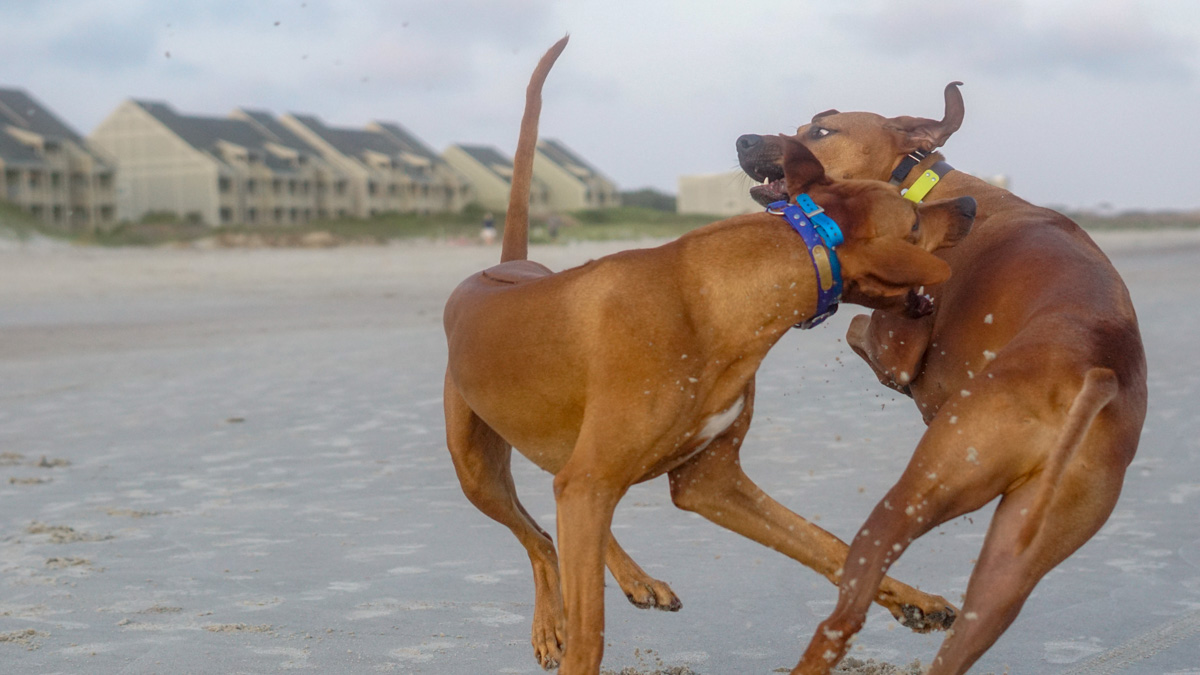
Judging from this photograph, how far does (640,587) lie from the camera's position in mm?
3840

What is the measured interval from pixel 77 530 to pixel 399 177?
179 feet

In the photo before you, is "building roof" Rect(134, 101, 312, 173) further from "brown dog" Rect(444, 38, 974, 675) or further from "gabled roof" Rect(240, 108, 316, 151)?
"brown dog" Rect(444, 38, 974, 675)

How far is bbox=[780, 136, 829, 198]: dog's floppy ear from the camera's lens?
3.23 m

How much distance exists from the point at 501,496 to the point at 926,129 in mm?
1843

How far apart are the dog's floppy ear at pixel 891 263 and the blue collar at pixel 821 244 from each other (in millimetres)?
29


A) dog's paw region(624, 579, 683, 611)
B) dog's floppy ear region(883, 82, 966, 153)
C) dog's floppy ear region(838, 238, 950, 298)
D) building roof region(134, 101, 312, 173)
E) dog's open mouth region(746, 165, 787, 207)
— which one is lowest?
dog's paw region(624, 579, 683, 611)

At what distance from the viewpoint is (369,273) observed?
21.5m

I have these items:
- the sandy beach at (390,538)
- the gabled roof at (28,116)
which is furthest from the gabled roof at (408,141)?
the sandy beach at (390,538)

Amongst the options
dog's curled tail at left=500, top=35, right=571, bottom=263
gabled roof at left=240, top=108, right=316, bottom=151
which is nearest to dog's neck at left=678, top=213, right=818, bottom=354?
dog's curled tail at left=500, top=35, right=571, bottom=263

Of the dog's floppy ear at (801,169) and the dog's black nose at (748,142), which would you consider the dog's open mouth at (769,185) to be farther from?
the dog's floppy ear at (801,169)

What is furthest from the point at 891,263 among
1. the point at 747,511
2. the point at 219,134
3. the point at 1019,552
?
the point at 219,134

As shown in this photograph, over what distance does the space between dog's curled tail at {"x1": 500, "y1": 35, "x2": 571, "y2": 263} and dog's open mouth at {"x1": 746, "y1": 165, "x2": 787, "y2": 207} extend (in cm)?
70

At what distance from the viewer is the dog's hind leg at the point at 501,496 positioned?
3748 millimetres

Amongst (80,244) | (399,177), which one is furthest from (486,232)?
(399,177)
